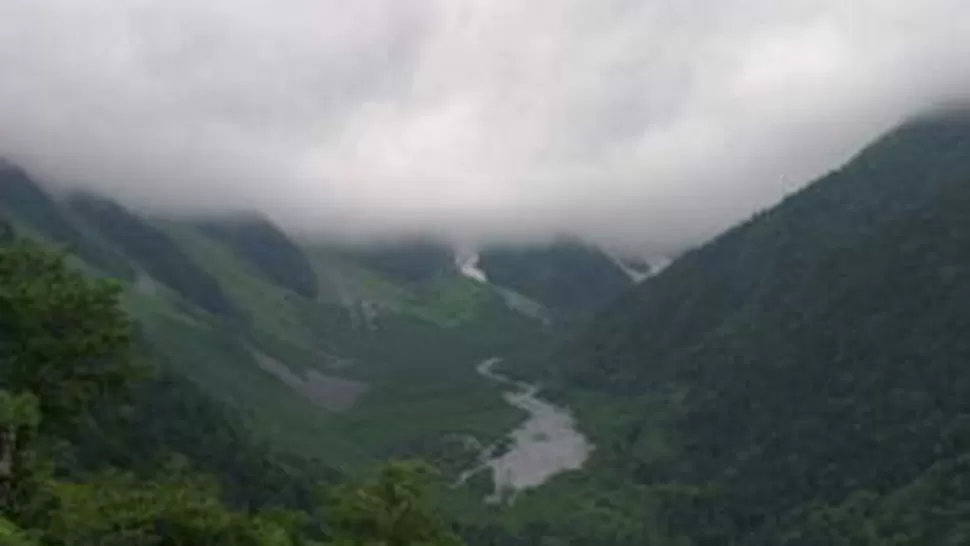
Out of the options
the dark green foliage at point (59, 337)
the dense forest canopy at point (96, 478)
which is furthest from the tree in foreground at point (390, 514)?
the dark green foliage at point (59, 337)

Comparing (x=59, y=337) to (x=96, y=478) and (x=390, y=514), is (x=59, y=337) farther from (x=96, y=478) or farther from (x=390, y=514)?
(x=390, y=514)

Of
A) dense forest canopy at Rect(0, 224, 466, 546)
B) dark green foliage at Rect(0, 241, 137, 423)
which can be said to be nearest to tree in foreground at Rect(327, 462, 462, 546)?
dense forest canopy at Rect(0, 224, 466, 546)

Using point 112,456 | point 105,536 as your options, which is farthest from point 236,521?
point 112,456

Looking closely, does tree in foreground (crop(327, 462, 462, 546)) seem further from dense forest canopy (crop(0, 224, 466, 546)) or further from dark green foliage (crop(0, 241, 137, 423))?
dark green foliage (crop(0, 241, 137, 423))

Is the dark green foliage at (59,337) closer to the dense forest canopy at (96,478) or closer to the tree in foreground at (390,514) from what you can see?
the dense forest canopy at (96,478)

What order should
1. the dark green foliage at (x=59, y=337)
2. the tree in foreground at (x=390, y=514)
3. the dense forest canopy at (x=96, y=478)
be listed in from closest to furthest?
the dense forest canopy at (x=96, y=478) → the dark green foliage at (x=59, y=337) → the tree in foreground at (x=390, y=514)

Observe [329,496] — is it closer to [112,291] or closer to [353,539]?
[353,539]

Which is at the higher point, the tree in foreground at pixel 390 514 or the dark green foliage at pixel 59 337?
the dark green foliage at pixel 59 337

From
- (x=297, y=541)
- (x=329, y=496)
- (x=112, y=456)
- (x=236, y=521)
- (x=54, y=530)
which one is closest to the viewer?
(x=54, y=530)

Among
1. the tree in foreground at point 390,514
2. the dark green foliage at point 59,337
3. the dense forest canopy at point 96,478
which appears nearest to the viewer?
the dense forest canopy at point 96,478

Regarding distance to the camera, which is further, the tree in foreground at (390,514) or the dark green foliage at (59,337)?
the tree in foreground at (390,514)

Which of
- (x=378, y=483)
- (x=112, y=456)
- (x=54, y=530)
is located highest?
(x=112, y=456)

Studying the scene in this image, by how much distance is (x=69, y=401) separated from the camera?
4716 centimetres

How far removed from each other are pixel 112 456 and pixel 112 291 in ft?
442
